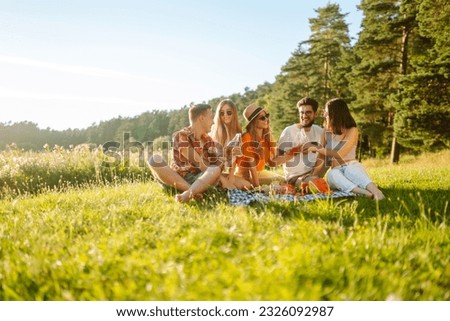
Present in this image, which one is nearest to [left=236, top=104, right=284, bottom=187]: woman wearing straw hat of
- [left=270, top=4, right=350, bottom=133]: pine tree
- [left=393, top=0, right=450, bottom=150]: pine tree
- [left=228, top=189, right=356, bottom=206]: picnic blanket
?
[left=228, top=189, right=356, bottom=206]: picnic blanket

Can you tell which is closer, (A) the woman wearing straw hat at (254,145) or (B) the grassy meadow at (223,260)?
(B) the grassy meadow at (223,260)

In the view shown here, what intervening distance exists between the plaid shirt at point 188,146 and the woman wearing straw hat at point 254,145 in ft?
1.76

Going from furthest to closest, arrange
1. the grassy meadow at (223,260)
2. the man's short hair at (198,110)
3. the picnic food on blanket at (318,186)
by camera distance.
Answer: the man's short hair at (198,110) → the picnic food on blanket at (318,186) → the grassy meadow at (223,260)

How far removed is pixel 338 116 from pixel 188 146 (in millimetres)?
2274

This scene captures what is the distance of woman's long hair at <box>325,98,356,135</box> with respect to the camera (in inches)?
208

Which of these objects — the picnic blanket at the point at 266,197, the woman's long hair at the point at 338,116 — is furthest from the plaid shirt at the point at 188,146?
the woman's long hair at the point at 338,116

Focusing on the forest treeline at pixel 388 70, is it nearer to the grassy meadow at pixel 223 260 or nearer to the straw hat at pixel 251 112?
the straw hat at pixel 251 112

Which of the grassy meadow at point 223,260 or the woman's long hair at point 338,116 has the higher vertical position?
the woman's long hair at point 338,116

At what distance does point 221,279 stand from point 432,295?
112 cm

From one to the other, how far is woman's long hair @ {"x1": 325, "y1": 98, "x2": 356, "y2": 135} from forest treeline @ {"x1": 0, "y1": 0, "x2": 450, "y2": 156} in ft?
34.7

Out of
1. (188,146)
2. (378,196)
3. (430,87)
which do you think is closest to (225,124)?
(188,146)

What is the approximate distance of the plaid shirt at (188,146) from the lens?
17.4 ft

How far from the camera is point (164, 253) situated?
241 cm

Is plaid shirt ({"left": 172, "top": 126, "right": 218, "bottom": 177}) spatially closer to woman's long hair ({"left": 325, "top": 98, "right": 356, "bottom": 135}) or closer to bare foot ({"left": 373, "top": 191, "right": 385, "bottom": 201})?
woman's long hair ({"left": 325, "top": 98, "right": 356, "bottom": 135})
